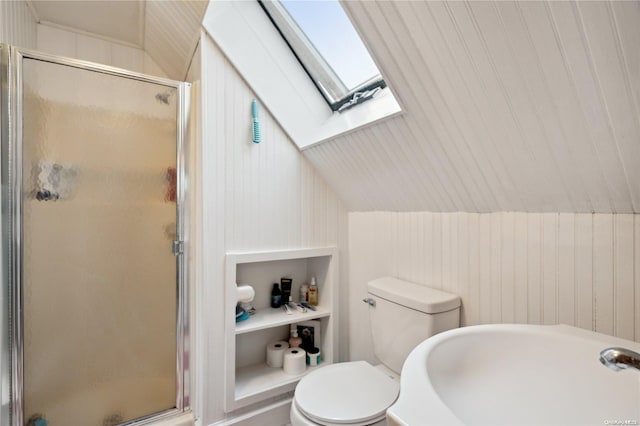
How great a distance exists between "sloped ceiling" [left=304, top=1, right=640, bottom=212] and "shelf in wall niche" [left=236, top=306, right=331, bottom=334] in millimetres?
942

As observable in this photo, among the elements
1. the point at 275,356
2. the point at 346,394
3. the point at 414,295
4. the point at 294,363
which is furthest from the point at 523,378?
the point at 275,356

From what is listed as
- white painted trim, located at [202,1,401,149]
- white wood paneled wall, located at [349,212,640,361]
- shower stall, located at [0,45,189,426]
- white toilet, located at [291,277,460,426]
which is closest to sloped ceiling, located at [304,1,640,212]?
white wood paneled wall, located at [349,212,640,361]

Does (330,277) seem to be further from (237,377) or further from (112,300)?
(112,300)

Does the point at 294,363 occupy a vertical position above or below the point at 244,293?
below

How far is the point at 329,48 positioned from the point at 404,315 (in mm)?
1328

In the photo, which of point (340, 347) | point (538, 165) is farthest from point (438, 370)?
point (340, 347)

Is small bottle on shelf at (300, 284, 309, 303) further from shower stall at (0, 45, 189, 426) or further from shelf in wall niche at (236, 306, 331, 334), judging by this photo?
shower stall at (0, 45, 189, 426)

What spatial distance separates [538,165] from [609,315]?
1.49 feet

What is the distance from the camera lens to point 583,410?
2.06 feet

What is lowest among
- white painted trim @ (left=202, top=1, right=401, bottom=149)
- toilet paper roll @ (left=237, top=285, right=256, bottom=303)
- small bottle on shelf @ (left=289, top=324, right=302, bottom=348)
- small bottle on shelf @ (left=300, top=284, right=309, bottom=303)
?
small bottle on shelf @ (left=289, top=324, right=302, bottom=348)

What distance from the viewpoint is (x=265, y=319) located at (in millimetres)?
1562

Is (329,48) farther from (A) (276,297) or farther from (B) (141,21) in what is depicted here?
(A) (276,297)

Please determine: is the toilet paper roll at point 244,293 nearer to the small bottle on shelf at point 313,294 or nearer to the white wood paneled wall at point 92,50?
the small bottle on shelf at point 313,294

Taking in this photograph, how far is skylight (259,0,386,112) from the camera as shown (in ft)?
4.65
